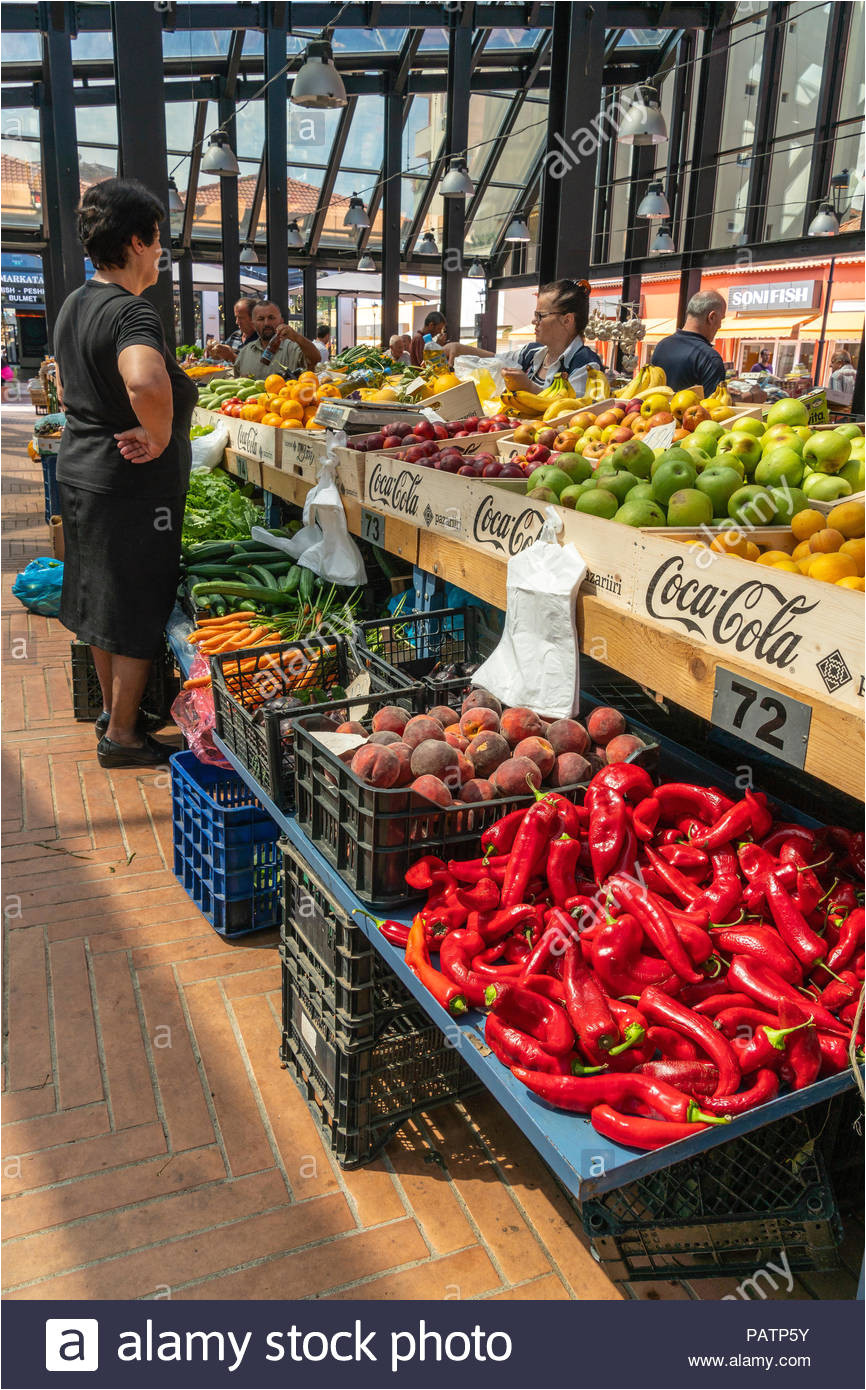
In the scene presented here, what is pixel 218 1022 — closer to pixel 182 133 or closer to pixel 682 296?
pixel 682 296

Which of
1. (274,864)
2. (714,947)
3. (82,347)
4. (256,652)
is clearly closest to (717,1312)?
(714,947)

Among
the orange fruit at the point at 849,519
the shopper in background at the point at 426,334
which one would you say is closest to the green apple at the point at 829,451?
the orange fruit at the point at 849,519

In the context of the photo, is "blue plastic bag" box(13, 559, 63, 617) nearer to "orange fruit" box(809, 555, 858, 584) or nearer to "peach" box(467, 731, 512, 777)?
"peach" box(467, 731, 512, 777)

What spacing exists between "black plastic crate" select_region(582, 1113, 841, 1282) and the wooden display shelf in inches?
30.8

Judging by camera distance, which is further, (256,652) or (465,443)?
(465,443)

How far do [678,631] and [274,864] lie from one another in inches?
69.5

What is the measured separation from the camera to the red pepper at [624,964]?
1.75m

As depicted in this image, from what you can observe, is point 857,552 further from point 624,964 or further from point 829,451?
point 624,964

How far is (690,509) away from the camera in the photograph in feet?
7.47

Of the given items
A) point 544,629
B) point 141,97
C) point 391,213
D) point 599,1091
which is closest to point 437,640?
point 544,629

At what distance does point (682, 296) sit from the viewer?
17.6 metres

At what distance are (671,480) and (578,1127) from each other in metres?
1.56

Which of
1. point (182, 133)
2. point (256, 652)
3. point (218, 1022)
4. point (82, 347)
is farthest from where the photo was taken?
point (182, 133)

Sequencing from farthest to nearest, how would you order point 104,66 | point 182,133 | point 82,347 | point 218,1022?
1. point 182,133
2. point 104,66
3. point 82,347
4. point 218,1022
